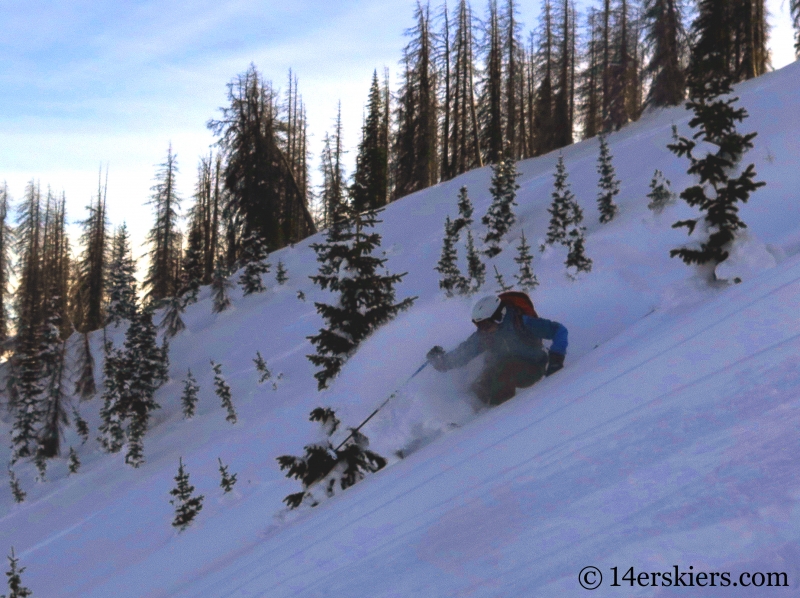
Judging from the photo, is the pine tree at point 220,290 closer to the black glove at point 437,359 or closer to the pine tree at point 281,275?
the pine tree at point 281,275

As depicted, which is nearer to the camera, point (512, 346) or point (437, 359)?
point (512, 346)

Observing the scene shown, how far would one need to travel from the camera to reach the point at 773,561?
1807 millimetres

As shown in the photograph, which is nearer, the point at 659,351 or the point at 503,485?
the point at 503,485

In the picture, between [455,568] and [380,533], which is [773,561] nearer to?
[455,568]

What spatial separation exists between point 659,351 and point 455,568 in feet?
8.30

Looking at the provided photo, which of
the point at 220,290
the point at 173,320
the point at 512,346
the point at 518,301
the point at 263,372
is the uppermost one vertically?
the point at 220,290

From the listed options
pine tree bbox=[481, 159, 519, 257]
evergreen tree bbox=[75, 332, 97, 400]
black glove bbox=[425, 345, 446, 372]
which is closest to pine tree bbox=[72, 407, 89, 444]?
evergreen tree bbox=[75, 332, 97, 400]

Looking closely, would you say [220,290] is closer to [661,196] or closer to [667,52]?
[661,196]

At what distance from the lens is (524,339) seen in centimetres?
618

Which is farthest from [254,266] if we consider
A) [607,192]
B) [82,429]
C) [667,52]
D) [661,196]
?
[667,52]

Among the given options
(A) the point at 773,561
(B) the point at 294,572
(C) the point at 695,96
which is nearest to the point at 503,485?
(B) the point at 294,572

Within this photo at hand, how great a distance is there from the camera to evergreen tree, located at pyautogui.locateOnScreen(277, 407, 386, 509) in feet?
20.7

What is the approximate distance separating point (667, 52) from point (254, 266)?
2024 centimetres

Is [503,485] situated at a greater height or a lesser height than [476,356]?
lesser
